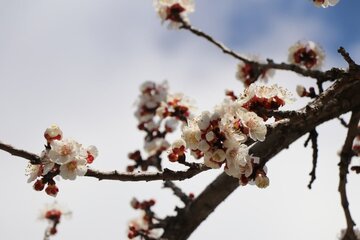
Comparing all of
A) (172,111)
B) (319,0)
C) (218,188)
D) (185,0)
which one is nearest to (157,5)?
(185,0)

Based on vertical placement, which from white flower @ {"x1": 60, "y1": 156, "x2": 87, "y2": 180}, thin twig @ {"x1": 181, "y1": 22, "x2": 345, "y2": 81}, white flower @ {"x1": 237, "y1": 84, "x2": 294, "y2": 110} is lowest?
white flower @ {"x1": 237, "y1": 84, "x2": 294, "y2": 110}

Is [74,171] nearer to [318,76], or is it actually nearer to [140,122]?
[318,76]

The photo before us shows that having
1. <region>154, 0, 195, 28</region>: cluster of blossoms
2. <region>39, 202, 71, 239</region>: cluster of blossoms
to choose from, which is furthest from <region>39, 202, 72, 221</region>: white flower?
<region>154, 0, 195, 28</region>: cluster of blossoms

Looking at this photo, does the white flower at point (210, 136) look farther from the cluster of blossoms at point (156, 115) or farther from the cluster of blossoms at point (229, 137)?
the cluster of blossoms at point (156, 115)

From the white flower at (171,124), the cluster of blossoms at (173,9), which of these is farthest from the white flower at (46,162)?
the white flower at (171,124)

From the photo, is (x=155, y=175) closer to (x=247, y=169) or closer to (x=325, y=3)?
(x=247, y=169)

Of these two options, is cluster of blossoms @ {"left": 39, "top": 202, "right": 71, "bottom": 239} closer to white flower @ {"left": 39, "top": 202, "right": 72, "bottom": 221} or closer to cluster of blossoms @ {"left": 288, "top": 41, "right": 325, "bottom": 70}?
white flower @ {"left": 39, "top": 202, "right": 72, "bottom": 221}

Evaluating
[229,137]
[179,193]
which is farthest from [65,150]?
[179,193]
